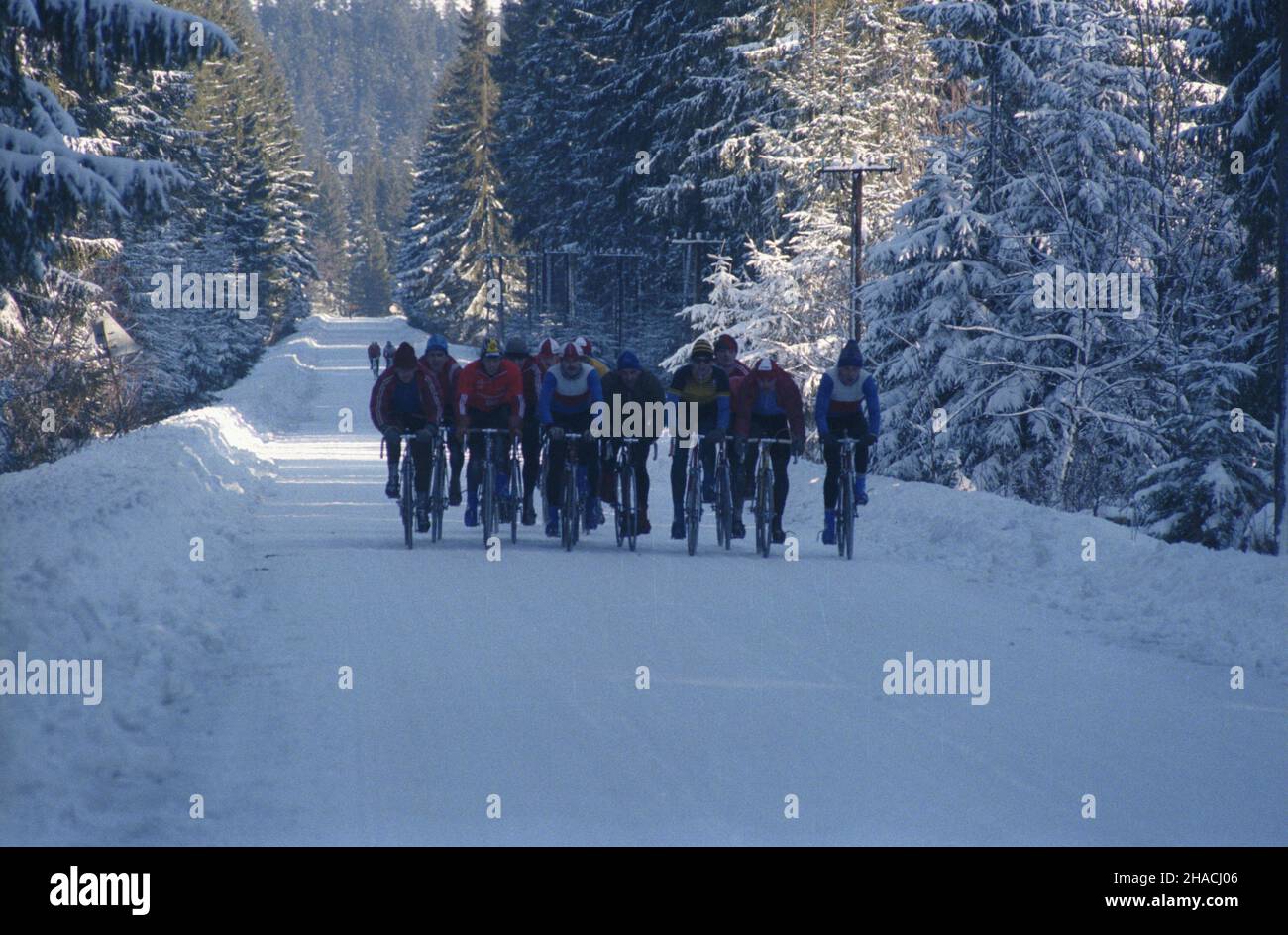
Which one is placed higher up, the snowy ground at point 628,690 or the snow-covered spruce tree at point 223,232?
the snow-covered spruce tree at point 223,232

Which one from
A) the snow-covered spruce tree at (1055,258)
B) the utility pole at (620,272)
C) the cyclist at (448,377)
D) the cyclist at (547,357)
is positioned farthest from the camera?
the utility pole at (620,272)

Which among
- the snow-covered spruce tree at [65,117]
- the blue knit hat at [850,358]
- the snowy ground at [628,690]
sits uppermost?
the snow-covered spruce tree at [65,117]

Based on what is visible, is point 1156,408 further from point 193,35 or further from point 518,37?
point 518,37

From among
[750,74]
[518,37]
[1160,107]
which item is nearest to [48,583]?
[1160,107]

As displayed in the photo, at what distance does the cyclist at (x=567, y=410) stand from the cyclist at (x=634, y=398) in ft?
0.70

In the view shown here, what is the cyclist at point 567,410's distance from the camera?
1598cm

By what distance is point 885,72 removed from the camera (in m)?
39.8

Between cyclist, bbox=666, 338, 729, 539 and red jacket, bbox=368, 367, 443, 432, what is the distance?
2587 mm

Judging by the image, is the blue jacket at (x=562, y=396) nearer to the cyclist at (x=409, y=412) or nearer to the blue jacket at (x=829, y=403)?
the cyclist at (x=409, y=412)

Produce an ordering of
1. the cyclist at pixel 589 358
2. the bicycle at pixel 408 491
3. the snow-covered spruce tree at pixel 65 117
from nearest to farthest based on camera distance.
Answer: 1. the snow-covered spruce tree at pixel 65 117
2. the bicycle at pixel 408 491
3. the cyclist at pixel 589 358

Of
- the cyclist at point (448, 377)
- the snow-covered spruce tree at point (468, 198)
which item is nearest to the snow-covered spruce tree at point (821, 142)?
the cyclist at point (448, 377)

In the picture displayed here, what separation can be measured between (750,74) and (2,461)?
2141 centimetres

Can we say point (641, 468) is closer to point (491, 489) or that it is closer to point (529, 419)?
point (491, 489)

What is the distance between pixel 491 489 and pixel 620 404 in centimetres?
166
